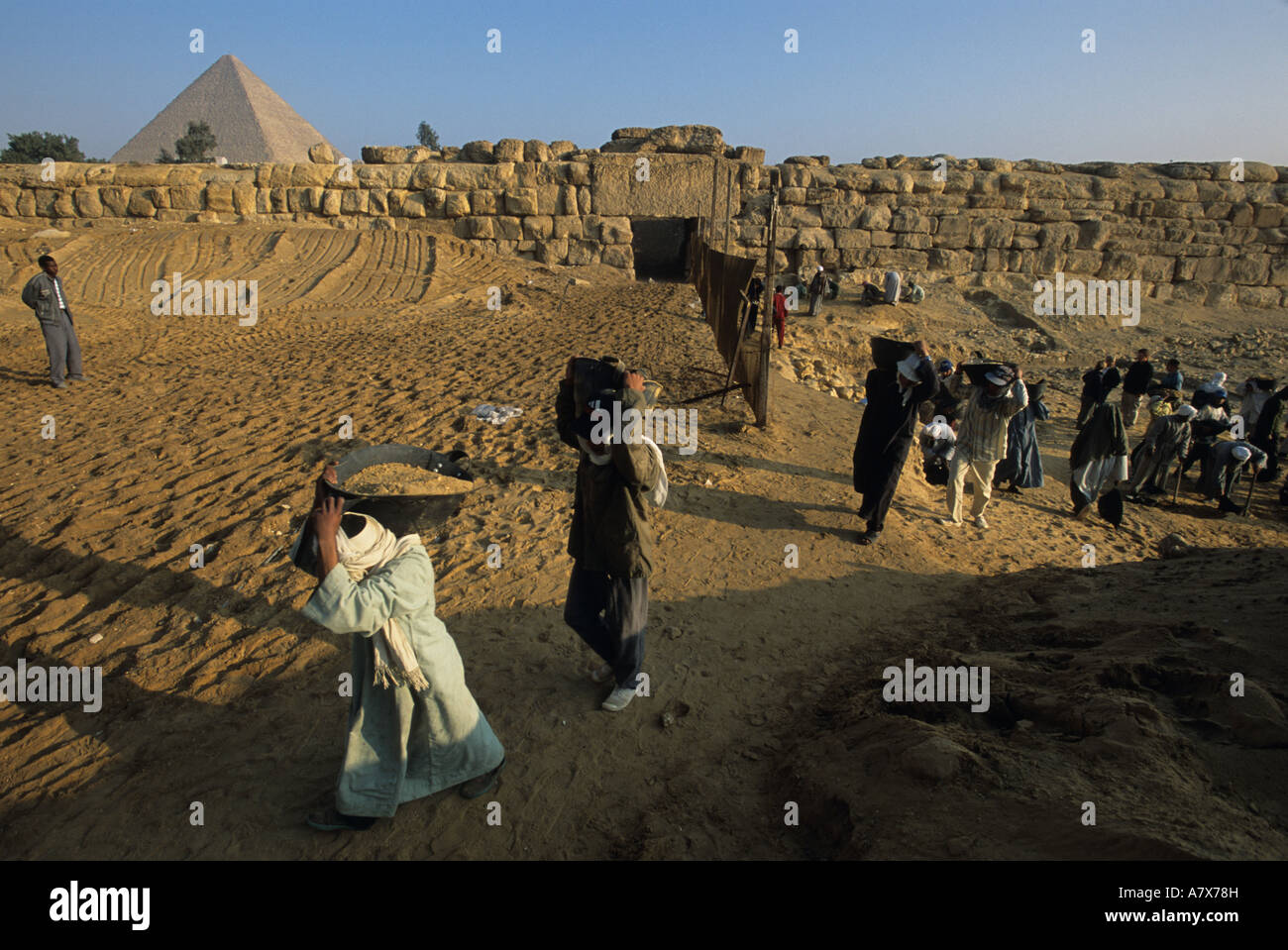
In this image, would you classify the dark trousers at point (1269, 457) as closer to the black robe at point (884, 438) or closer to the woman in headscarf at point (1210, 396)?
the woman in headscarf at point (1210, 396)

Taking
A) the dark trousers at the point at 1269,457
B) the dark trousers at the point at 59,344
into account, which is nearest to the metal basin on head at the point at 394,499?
the dark trousers at the point at 59,344

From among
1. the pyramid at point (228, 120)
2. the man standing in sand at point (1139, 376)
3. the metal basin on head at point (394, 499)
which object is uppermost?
the pyramid at point (228, 120)

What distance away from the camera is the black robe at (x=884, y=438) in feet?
18.1

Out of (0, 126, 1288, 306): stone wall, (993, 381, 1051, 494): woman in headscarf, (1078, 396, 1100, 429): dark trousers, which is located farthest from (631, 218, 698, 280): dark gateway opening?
(993, 381, 1051, 494): woman in headscarf

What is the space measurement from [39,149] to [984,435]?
43.0 meters

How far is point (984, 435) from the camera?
621 cm

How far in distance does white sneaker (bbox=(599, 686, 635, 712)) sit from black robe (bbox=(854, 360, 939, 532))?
2947 millimetres

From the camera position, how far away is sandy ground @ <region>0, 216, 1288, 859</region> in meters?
2.60

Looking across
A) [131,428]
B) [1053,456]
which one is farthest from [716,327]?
[131,428]

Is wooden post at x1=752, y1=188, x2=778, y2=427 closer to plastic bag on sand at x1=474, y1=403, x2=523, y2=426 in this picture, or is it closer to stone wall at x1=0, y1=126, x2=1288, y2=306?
plastic bag on sand at x1=474, y1=403, x2=523, y2=426

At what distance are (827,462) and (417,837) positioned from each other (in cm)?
529

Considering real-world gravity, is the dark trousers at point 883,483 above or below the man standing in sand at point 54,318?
below

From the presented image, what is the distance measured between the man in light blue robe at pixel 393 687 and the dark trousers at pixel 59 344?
8243 mm

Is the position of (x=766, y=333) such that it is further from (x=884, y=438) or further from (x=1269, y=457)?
(x=1269, y=457)
